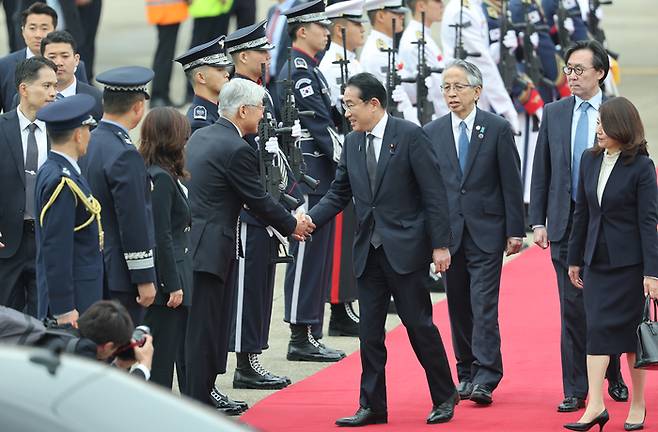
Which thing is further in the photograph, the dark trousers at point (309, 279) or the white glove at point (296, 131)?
the dark trousers at point (309, 279)

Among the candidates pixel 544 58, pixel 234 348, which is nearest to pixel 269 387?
pixel 234 348

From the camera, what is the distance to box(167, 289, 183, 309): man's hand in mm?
7188

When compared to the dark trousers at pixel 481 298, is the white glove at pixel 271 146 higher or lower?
higher

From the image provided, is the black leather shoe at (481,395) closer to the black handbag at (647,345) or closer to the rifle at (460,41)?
the black handbag at (647,345)

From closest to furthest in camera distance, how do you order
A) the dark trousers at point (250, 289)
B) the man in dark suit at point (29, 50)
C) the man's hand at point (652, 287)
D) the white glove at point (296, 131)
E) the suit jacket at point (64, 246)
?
1. the suit jacket at point (64, 246)
2. the man's hand at point (652, 287)
3. the dark trousers at point (250, 289)
4. the white glove at point (296, 131)
5. the man in dark suit at point (29, 50)

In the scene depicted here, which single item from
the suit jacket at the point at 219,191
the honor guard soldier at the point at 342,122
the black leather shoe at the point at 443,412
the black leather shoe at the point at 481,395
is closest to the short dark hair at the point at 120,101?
the suit jacket at the point at 219,191

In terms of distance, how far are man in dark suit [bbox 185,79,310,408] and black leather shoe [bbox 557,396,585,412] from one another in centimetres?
151

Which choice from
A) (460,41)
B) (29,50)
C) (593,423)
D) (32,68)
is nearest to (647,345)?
(593,423)

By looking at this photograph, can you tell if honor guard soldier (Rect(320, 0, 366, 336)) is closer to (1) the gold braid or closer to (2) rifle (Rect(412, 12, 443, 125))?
(2) rifle (Rect(412, 12, 443, 125))

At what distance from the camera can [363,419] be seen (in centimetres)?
778

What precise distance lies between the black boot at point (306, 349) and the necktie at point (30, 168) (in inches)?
80.6

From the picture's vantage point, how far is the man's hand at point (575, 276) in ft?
25.5

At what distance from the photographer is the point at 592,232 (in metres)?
7.61

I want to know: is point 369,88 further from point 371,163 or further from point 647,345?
point 647,345
